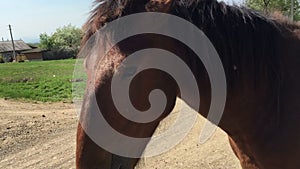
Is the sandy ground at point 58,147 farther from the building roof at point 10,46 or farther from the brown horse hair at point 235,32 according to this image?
the building roof at point 10,46

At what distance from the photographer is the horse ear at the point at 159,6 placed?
1.65m

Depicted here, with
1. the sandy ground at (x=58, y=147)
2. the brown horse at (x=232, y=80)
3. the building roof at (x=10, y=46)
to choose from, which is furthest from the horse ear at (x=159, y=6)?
the building roof at (x=10, y=46)

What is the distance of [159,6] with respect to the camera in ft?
5.46

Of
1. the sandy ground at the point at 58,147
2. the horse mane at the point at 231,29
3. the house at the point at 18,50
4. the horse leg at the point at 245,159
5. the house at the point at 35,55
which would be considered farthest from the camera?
the house at the point at 18,50

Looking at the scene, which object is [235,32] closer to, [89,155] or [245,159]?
[245,159]

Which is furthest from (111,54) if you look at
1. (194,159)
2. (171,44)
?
(194,159)

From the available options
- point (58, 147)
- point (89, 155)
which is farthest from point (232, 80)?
point (58, 147)

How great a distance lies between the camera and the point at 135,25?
161 centimetres

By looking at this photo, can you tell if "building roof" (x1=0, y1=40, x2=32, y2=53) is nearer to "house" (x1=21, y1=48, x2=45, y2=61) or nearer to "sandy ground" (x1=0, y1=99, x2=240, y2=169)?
"house" (x1=21, y1=48, x2=45, y2=61)

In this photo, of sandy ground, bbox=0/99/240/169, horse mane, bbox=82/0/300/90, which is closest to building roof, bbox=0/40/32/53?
sandy ground, bbox=0/99/240/169

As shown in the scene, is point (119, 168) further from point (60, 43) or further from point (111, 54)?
point (60, 43)

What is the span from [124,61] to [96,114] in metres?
0.27

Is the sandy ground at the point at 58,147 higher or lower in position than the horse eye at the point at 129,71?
lower

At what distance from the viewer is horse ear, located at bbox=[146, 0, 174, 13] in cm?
165
